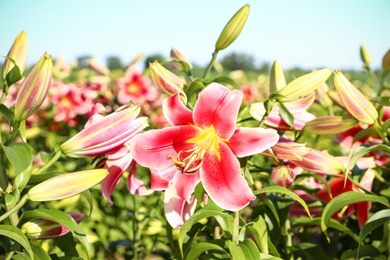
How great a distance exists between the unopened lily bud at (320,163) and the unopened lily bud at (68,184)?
0.38m

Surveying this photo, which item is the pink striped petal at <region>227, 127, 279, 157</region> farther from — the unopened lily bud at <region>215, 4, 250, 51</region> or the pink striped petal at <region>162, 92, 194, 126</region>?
the unopened lily bud at <region>215, 4, 250, 51</region>

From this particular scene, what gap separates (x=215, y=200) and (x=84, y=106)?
1.99 m

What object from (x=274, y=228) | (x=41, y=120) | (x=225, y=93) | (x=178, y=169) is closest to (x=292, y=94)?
(x=225, y=93)

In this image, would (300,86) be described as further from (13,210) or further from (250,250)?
(13,210)

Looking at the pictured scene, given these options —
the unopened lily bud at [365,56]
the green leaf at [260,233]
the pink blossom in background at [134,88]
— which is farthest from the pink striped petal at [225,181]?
the pink blossom in background at [134,88]

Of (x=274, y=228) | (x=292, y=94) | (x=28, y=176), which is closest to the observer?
(x=28, y=176)

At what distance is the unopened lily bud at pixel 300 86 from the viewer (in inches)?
34.8

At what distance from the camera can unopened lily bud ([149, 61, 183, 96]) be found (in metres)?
0.97

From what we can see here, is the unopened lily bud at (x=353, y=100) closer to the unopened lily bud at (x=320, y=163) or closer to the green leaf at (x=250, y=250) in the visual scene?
the unopened lily bud at (x=320, y=163)

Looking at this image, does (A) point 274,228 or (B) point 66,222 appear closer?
(B) point 66,222

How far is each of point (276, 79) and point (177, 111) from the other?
287 millimetres

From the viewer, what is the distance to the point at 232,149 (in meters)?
0.86

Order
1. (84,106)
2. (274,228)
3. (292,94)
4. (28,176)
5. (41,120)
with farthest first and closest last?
(41,120), (84,106), (274,228), (292,94), (28,176)

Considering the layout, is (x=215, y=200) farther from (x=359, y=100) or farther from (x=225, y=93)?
(x=359, y=100)
